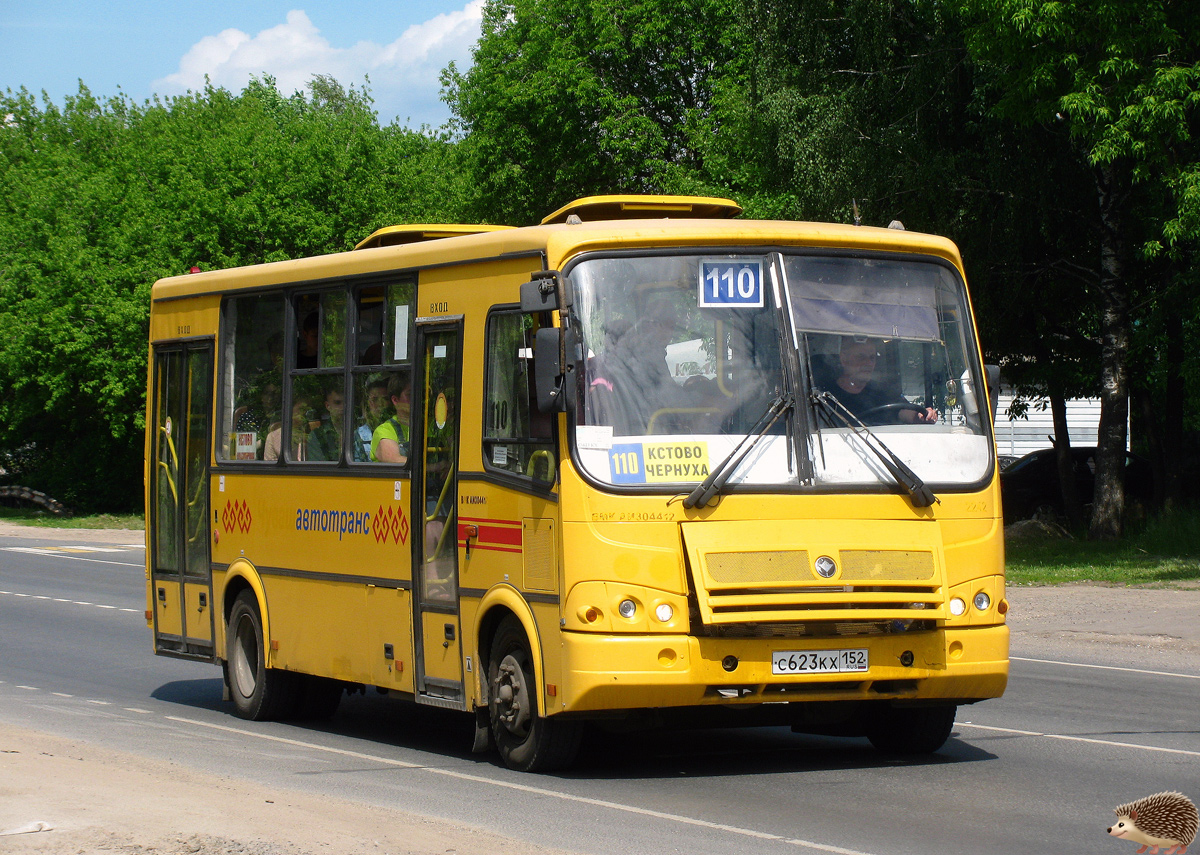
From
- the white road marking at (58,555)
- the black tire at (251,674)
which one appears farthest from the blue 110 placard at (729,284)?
the white road marking at (58,555)

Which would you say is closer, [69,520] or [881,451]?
[881,451]

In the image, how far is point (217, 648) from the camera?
12.4 m

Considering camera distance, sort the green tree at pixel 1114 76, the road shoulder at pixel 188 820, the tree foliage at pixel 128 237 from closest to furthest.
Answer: the road shoulder at pixel 188 820 → the green tree at pixel 1114 76 → the tree foliage at pixel 128 237

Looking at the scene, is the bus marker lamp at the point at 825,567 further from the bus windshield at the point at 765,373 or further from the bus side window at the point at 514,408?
the bus side window at the point at 514,408

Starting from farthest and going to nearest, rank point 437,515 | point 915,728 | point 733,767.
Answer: point 437,515 → point 915,728 → point 733,767

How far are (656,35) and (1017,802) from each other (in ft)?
131

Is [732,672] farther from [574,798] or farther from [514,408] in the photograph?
[514,408]

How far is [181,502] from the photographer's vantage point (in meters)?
13.0

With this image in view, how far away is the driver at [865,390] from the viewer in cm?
870

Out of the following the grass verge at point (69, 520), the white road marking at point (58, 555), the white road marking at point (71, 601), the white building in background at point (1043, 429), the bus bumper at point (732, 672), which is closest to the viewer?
the bus bumper at point (732, 672)

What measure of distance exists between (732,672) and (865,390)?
1.72m

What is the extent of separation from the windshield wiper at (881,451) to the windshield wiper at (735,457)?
0.65 ft

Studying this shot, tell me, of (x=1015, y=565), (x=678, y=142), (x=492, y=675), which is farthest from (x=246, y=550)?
(x=678, y=142)

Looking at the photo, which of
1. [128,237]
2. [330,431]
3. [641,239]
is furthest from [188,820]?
[128,237]
